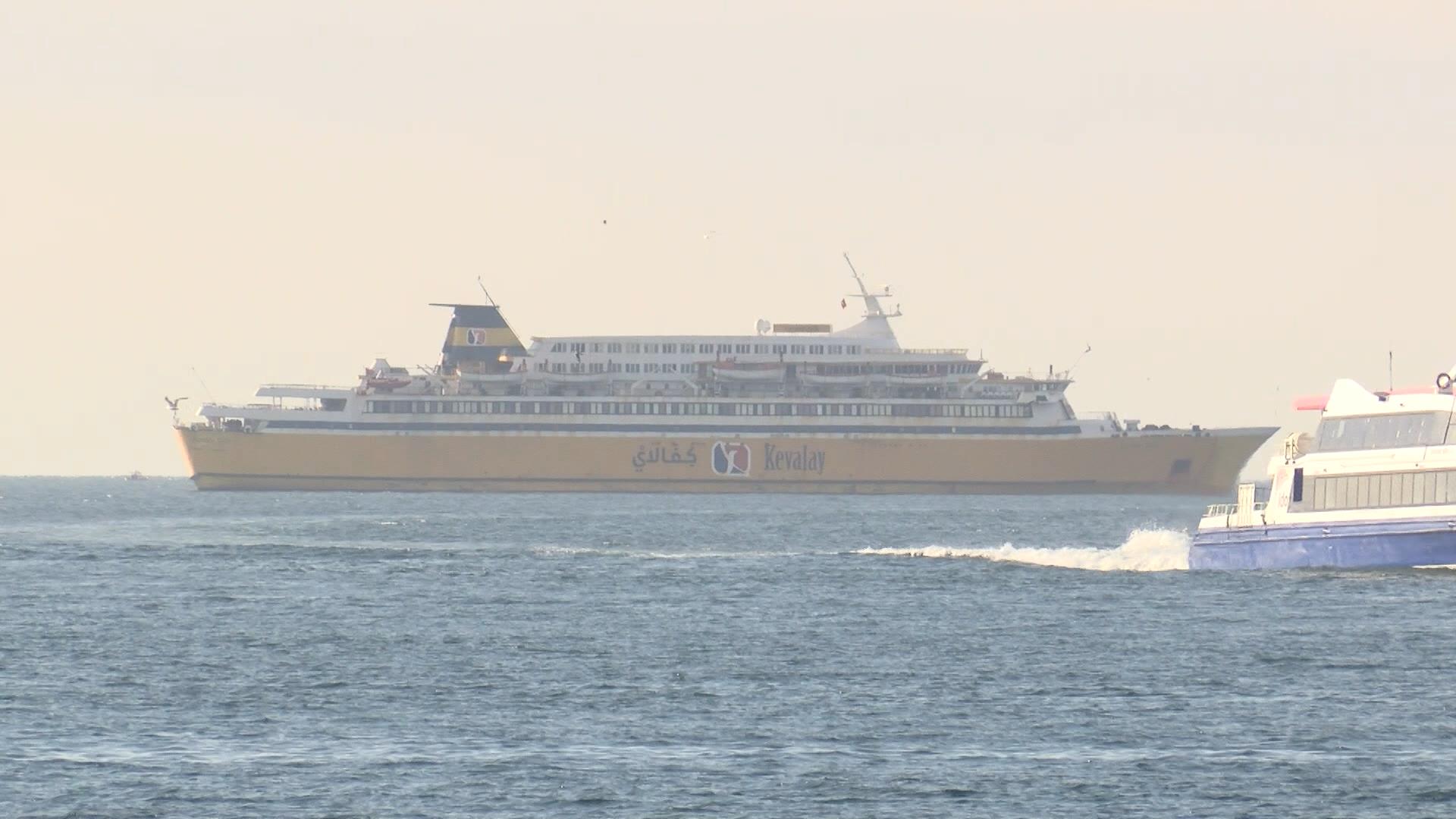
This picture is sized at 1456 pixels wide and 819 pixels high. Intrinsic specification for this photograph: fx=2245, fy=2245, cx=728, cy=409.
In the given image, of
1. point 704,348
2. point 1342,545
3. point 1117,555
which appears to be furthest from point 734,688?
point 704,348

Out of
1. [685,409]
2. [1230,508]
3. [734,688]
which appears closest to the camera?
[734,688]

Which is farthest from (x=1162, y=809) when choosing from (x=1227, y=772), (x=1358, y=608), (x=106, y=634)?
(x=106, y=634)

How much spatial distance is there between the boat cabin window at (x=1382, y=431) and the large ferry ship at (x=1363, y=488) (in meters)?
0.02

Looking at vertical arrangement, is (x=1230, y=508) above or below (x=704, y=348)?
below

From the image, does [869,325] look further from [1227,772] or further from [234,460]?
[1227,772]

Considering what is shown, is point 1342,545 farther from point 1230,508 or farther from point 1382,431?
point 1230,508

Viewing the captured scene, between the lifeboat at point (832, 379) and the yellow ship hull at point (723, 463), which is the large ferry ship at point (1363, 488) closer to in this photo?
the yellow ship hull at point (723, 463)

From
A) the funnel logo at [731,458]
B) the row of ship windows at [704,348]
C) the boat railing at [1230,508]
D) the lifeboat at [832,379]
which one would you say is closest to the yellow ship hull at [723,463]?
the funnel logo at [731,458]

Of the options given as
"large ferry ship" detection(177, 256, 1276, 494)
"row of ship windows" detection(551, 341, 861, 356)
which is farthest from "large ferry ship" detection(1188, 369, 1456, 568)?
"row of ship windows" detection(551, 341, 861, 356)

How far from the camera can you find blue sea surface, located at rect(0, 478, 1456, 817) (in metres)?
27.6

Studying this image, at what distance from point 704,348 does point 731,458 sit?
8.90 meters

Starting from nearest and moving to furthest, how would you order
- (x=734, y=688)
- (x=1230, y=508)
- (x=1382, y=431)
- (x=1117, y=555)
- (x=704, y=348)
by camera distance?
(x=734, y=688) → (x=1382, y=431) → (x=1230, y=508) → (x=1117, y=555) → (x=704, y=348)

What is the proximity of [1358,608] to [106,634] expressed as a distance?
81.2ft

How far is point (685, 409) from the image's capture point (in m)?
135
